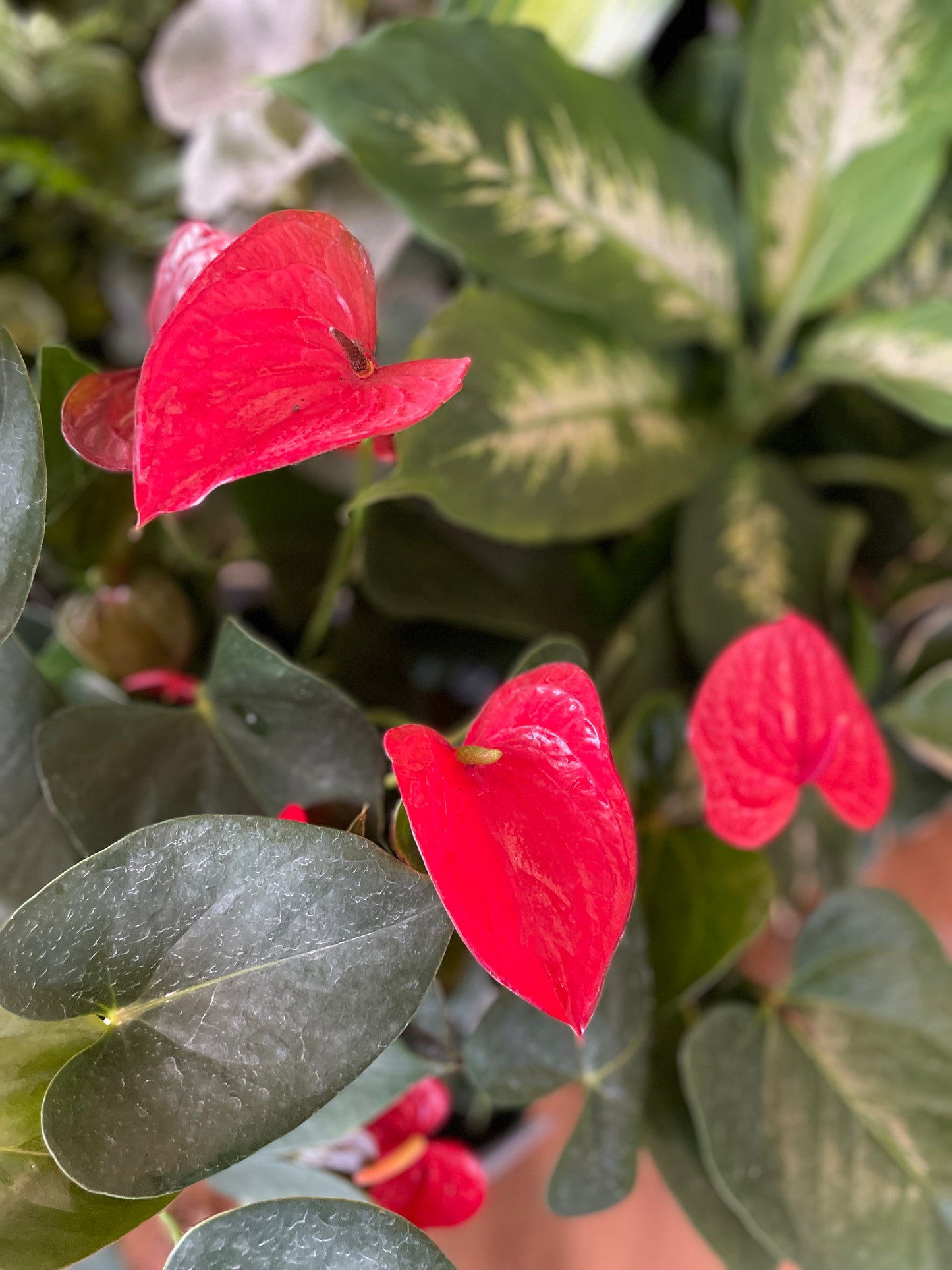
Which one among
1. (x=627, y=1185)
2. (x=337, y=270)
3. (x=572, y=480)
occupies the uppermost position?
(x=337, y=270)

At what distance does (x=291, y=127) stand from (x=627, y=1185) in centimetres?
55

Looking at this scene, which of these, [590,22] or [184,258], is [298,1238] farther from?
[590,22]

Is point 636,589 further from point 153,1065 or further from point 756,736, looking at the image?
point 153,1065

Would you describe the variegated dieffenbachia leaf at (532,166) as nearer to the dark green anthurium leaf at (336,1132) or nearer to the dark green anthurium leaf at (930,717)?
the dark green anthurium leaf at (930,717)

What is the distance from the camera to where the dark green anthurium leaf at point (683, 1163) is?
1.22ft

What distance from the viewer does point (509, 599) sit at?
0.49m

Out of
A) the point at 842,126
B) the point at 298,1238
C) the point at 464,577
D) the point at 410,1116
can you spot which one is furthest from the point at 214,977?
the point at 842,126

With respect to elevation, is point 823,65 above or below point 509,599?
above

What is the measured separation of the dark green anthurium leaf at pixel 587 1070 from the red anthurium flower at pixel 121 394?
8.9 inches

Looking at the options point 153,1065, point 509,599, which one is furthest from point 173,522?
point 153,1065

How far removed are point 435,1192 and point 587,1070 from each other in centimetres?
8

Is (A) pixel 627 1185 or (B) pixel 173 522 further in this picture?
(B) pixel 173 522

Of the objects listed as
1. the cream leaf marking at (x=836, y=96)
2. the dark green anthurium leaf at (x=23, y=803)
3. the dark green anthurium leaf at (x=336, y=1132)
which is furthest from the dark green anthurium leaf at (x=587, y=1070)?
the cream leaf marking at (x=836, y=96)

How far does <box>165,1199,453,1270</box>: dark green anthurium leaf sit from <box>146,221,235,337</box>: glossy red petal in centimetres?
24
